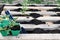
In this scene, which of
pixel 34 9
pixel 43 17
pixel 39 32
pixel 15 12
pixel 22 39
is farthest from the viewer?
pixel 34 9

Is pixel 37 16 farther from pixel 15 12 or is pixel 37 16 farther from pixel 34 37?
pixel 34 37

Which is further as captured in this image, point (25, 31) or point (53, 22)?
point (53, 22)

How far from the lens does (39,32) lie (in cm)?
245

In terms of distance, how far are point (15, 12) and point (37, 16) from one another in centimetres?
42

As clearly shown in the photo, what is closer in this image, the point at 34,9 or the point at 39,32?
the point at 39,32

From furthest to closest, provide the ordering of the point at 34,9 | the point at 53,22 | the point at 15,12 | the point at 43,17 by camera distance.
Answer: the point at 34,9 → the point at 15,12 → the point at 43,17 → the point at 53,22

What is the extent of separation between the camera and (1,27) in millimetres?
2270

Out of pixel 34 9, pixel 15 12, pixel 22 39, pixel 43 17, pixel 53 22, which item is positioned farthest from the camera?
pixel 34 9

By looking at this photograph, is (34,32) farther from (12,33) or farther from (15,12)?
(15,12)

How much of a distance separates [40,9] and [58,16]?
577mm

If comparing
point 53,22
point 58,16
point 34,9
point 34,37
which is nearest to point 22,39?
point 34,37

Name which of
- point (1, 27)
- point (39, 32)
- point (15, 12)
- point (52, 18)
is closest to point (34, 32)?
point (39, 32)

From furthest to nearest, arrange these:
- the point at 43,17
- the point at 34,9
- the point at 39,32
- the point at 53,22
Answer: the point at 34,9 < the point at 43,17 < the point at 53,22 < the point at 39,32

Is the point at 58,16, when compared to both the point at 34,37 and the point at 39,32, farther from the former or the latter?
the point at 34,37
